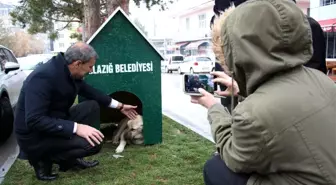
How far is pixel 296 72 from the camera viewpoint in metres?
1.55

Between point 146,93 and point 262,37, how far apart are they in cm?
320

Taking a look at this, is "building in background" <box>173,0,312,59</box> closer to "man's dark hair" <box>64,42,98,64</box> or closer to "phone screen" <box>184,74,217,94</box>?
"man's dark hair" <box>64,42,98,64</box>

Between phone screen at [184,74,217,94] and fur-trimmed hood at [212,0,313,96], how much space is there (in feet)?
2.85

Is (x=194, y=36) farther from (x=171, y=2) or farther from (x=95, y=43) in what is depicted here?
(x=95, y=43)

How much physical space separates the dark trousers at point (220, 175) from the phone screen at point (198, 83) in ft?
1.89

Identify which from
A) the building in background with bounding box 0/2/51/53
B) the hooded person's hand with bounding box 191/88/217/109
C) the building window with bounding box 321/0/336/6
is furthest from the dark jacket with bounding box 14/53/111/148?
the building window with bounding box 321/0/336/6

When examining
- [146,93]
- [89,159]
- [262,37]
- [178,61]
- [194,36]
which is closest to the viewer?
[262,37]

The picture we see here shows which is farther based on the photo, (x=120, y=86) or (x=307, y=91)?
(x=120, y=86)

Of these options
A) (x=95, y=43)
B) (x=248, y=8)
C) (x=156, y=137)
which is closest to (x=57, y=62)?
(x=95, y=43)

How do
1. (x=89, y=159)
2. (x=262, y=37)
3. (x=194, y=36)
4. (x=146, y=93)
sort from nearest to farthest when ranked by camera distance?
(x=262, y=37), (x=89, y=159), (x=146, y=93), (x=194, y=36)

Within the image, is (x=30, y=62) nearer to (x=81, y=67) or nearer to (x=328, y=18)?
(x=81, y=67)

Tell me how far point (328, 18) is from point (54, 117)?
2259cm

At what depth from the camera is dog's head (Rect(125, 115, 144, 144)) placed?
470 centimetres

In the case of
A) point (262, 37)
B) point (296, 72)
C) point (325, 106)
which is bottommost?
point (325, 106)
